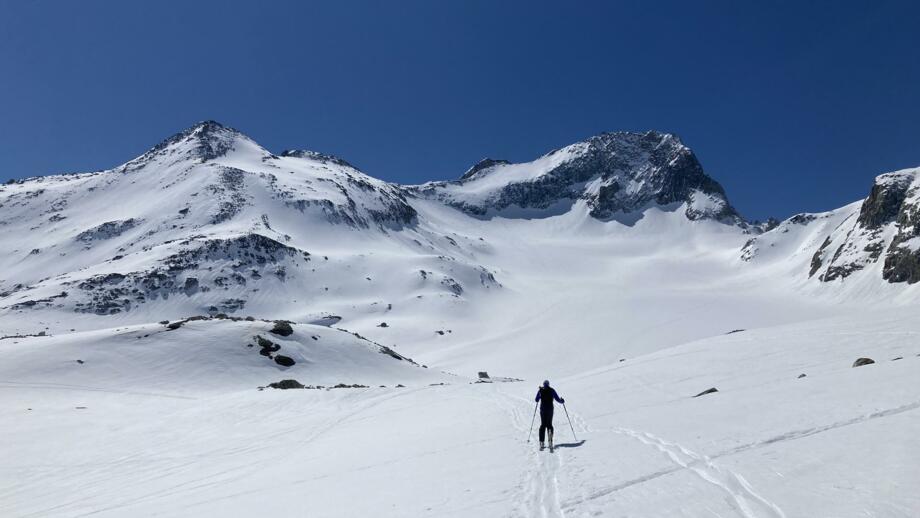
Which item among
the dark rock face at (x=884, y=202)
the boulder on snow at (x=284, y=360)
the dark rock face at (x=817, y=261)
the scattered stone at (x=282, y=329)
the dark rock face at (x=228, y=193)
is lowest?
the boulder on snow at (x=284, y=360)

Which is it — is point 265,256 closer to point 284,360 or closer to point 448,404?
point 284,360

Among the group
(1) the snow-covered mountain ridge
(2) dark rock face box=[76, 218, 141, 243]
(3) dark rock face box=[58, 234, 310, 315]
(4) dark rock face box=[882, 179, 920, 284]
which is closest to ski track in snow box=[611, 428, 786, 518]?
(1) the snow-covered mountain ridge

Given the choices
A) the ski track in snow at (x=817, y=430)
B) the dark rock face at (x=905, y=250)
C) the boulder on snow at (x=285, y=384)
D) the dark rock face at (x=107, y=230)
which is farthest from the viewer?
the dark rock face at (x=107, y=230)

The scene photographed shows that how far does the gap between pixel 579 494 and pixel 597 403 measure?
44.6 ft

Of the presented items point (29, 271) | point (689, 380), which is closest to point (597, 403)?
point (689, 380)

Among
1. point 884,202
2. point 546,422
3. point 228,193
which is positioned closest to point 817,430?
point 546,422

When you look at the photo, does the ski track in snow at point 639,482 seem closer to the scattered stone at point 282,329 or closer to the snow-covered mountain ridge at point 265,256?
the scattered stone at point 282,329

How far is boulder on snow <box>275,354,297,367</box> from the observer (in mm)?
50781

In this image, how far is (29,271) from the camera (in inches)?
5310

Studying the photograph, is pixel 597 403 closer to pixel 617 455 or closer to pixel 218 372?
pixel 617 455

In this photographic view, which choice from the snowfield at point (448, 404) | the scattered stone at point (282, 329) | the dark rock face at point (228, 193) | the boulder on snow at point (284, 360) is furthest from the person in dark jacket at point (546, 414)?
the dark rock face at point (228, 193)

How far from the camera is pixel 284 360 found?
168 feet

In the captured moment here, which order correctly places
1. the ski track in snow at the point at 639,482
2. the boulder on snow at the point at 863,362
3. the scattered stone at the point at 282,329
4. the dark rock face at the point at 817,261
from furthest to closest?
the dark rock face at the point at 817,261, the scattered stone at the point at 282,329, the boulder on snow at the point at 863,362, the ski track in snow at the point at 639,482

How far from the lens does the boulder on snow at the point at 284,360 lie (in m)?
50.8
